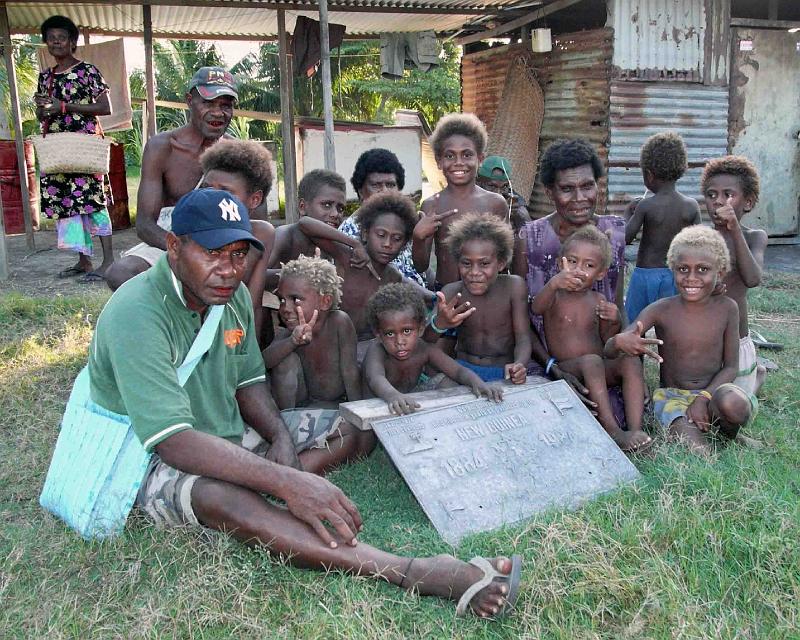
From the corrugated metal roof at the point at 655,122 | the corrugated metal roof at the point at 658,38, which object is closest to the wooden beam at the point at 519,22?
the corrugated metal roof at the point at 658,38

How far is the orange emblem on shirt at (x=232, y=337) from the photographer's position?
9.48ft

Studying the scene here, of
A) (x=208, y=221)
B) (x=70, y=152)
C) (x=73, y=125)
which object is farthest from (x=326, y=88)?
(x=208, y=221)

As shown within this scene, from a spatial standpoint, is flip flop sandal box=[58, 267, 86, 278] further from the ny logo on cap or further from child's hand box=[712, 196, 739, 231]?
child's hand box=[712, 196, 739, 231]

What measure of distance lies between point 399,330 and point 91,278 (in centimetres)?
467

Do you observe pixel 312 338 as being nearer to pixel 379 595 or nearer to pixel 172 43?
pixel 379 595

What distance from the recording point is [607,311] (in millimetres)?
3928

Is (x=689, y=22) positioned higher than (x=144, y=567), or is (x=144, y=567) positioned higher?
(x=689, y=22)

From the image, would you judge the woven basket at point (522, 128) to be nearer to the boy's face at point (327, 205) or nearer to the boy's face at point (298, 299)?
the boy's face at point (327, 205)

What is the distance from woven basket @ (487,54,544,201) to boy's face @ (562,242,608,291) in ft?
20.9

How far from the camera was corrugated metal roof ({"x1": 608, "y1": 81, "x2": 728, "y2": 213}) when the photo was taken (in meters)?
8.95

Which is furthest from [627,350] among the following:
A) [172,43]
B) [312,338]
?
[172,43]

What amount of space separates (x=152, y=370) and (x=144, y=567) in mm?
713

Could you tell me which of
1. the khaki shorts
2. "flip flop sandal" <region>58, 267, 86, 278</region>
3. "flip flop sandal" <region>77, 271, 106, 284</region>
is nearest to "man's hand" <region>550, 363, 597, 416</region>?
the khaki shorts

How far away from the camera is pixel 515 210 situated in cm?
616
